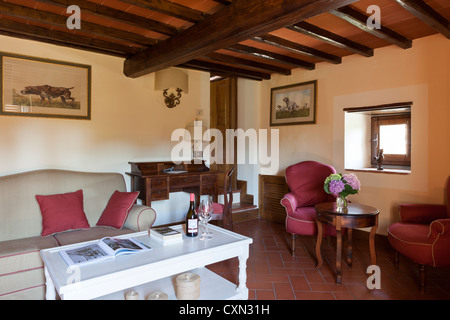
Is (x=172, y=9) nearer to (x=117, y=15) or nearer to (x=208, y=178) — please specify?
(x=117, y=15)

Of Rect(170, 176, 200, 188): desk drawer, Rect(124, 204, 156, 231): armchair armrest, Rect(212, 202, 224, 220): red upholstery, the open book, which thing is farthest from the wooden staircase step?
the open book

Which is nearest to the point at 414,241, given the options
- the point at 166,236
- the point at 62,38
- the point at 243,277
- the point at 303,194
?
the point at 303,194

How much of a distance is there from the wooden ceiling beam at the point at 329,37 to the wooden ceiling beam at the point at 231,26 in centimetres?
67

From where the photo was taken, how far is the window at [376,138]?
3752mm

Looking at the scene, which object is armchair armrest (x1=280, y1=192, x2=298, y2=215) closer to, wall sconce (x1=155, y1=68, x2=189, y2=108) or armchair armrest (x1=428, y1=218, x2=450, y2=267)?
armchair armrest (x1=428, y1=218, x2=450, y2=267)

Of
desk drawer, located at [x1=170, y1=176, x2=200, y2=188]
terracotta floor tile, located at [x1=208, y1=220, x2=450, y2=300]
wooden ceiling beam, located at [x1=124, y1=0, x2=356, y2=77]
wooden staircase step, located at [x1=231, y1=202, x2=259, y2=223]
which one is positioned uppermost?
wooden ceiling beam, located at [x1=124, y1=0, x2=356, y2=77]

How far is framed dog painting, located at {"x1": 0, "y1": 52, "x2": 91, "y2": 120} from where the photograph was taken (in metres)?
3.01

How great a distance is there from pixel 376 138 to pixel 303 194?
55.8 inches

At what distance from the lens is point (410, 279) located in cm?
265

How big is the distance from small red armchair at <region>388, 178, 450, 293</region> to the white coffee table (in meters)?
1.47

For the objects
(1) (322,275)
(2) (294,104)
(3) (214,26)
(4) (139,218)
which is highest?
(3) (214,26)

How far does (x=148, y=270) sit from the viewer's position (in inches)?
67.4

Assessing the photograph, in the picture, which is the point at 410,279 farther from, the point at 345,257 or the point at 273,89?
the point at 273,89
